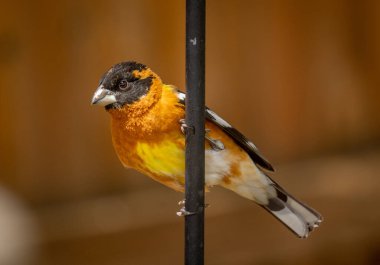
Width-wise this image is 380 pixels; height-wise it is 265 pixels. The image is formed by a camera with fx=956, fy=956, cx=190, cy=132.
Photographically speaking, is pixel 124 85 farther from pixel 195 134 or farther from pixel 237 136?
pixel 195 134

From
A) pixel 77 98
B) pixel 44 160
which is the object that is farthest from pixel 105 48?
pixel 44 160

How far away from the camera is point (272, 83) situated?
5945 millimetres

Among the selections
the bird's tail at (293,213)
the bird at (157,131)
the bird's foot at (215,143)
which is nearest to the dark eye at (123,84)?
the bird at (157,131)

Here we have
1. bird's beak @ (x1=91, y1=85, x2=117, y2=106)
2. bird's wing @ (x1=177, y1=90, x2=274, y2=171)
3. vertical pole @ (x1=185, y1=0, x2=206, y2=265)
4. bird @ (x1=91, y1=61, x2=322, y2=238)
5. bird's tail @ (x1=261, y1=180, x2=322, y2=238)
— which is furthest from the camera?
bird's tail @ (x1=261, y1=180, x2=322, y2=238)

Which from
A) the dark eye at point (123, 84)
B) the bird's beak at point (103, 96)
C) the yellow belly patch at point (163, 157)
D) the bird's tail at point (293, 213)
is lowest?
the bird's tail at point (293, 213)

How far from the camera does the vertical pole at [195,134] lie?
7.77 feet

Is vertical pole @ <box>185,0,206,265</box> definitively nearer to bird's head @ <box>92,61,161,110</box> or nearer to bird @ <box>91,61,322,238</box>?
bird @ <box>91,61,322,238</box>

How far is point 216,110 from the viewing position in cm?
570

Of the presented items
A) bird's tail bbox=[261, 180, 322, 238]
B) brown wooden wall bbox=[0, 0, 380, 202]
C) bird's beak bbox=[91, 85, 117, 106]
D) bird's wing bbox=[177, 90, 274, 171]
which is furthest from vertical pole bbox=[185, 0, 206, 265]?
brown wooden wall bbox=[0, 0, 380, 202]

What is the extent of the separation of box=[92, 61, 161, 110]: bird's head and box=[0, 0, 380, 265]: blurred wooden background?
2.22 metres

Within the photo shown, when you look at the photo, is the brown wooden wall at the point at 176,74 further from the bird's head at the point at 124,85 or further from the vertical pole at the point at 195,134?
the vertical pole at the point at 195,134

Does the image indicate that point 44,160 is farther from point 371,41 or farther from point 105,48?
point 371,41

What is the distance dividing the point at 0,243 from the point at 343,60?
2.41 meters

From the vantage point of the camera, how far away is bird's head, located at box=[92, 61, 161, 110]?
3.01m
